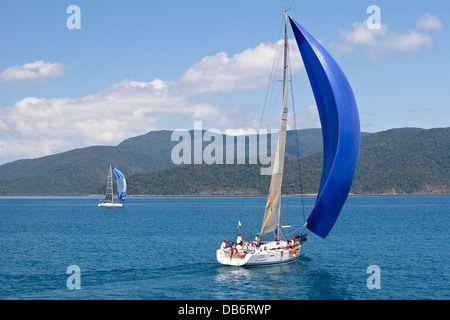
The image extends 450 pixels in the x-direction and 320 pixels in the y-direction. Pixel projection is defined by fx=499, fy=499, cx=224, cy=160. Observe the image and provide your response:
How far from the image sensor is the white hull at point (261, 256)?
109ft

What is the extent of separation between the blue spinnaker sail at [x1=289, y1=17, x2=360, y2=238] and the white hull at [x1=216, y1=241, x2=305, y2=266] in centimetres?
397

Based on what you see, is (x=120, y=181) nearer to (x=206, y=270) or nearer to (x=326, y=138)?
(x=206, y=270)

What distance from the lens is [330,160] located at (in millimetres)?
32344

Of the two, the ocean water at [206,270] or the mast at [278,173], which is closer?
the ocean water at [206,270]

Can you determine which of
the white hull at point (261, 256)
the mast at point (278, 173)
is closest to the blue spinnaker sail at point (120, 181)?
the mast at point (278, 173)

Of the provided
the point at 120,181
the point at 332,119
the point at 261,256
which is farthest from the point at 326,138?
the point at 120,181

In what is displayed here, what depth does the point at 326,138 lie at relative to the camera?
32688mm

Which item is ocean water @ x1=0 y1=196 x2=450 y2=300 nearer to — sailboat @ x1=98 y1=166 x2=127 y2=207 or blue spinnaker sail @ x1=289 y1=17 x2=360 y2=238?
blue spinnaker sail @ x1=289 y1=17 x2=360 y2=238

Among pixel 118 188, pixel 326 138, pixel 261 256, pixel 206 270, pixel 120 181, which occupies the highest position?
pixel 326 138

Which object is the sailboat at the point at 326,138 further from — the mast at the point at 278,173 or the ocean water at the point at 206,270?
the ocean water at the point at 206,270

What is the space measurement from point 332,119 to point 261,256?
10.2 metres

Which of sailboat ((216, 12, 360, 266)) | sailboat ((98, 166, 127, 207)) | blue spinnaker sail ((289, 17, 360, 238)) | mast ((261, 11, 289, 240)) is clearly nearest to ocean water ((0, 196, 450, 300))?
sailboat ((216, 12, 360, 266))

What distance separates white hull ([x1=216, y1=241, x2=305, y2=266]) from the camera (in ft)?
109
